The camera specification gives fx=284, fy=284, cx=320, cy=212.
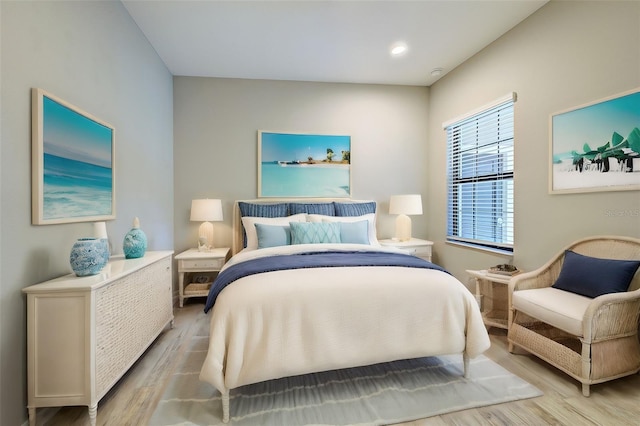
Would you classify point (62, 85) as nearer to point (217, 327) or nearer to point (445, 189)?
point (217, 327)

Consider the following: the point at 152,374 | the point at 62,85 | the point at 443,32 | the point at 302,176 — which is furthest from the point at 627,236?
the point at 62,85

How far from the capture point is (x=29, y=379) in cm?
141

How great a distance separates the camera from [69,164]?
1751mm

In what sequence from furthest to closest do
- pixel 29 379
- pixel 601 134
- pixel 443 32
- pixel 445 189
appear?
1. pixel 445 189
2. pixel 443 32
3. pixel 601 134
4. pixel 29 379

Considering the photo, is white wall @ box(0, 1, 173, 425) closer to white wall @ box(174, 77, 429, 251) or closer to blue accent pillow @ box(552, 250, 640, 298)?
white wall @ box(174, 77, 429, 251)

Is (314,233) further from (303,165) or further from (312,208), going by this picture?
(303,165)

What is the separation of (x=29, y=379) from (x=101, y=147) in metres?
1.48

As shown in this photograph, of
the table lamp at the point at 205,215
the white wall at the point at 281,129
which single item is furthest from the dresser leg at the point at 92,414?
the white wall at the point at 281,129

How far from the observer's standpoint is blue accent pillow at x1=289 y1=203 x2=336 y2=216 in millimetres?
3561

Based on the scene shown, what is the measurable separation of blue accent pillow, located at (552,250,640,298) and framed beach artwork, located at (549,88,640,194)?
0.51 meters

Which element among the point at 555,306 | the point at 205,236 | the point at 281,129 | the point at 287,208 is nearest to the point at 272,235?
the point at 287,208

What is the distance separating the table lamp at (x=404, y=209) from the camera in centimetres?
370

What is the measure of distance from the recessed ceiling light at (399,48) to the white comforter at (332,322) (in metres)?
2.40

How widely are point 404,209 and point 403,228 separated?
278 millimetres
